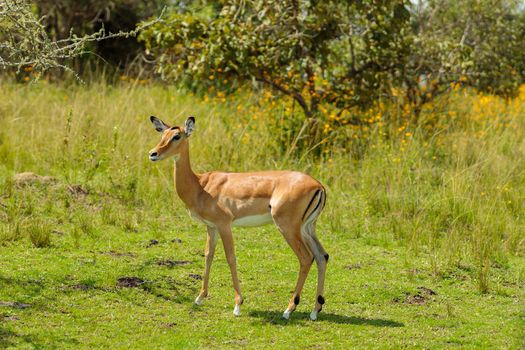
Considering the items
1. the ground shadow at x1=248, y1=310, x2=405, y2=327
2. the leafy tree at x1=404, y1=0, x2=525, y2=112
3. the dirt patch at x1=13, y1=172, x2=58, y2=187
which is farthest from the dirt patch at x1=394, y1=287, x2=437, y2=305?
the leafy tree at x1=404, y1=0, x2=525, y2=112

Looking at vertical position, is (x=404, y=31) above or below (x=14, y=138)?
above

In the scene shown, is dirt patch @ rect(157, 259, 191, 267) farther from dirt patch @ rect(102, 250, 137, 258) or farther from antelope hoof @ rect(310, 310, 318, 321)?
antelope hoof @ rect(310, 310, 318, 321)

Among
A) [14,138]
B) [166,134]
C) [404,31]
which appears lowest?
[14,138]

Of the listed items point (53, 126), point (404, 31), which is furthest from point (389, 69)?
point (53, 126)

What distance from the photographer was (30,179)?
1113cm

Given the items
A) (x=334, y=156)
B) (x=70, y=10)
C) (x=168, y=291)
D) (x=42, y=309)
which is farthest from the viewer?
(x=70, y=10)

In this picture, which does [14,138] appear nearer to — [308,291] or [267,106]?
[267,106]

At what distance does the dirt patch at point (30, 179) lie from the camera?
36.2 feet

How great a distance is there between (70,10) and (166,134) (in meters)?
13.5

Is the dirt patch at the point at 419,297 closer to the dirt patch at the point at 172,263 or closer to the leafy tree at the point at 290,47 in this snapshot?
the dirt patch at the point at 172,263

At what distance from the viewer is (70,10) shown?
19.8m

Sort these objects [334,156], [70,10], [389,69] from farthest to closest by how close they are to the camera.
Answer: [70,10] → [389,69] → [334,156]

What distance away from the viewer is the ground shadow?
7129 mm

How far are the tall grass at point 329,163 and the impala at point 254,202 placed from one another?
82.1 inches
